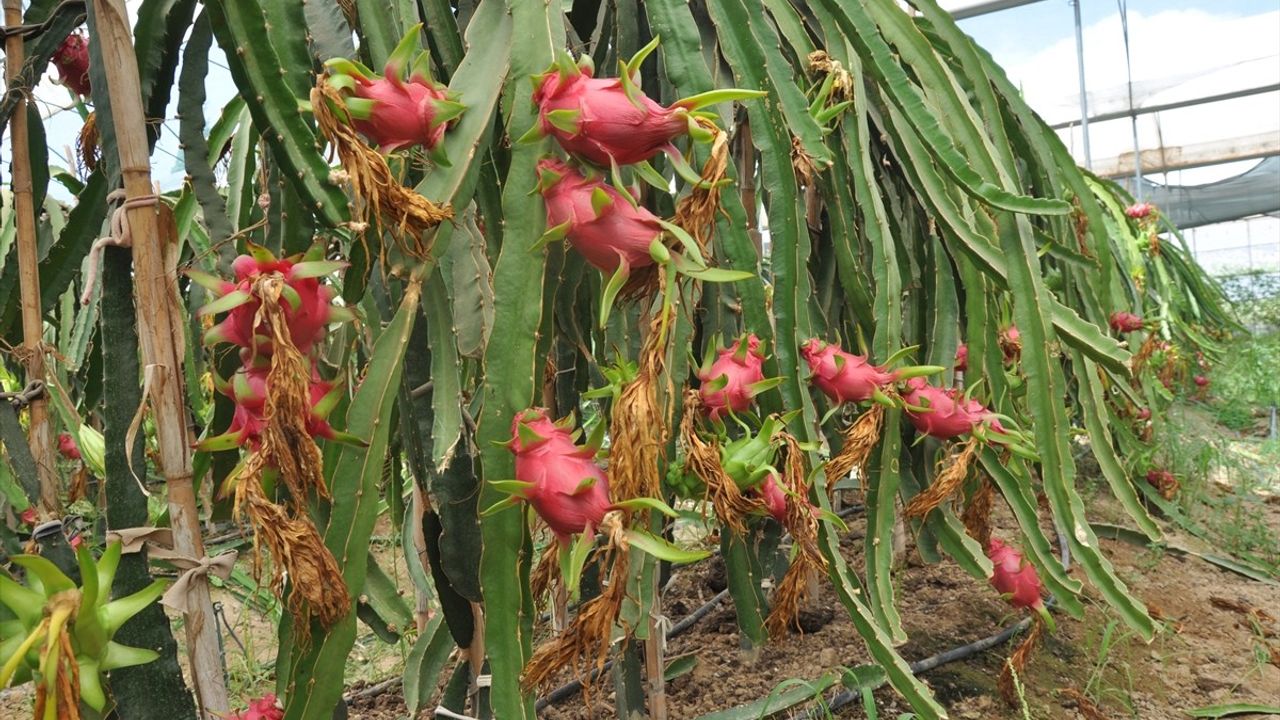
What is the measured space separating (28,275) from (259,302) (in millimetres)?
457

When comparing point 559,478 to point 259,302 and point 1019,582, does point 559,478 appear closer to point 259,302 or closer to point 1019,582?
point 259,302

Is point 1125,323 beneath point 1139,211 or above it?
beneath

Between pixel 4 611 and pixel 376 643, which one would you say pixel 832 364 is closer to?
pixel 4 611

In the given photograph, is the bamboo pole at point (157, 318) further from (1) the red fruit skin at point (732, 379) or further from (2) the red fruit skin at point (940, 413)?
(2) the red fruit skin at point (940, 413)

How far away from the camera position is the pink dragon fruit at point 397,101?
23.3 inches

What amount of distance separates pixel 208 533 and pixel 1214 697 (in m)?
2.72

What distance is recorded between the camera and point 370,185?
57cm

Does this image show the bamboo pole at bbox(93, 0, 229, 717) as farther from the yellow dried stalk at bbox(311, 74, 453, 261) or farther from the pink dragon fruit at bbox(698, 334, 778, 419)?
the pink dragon fruit at bbox(698, 334, 778, 419)

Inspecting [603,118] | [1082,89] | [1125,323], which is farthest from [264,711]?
[1082,89]

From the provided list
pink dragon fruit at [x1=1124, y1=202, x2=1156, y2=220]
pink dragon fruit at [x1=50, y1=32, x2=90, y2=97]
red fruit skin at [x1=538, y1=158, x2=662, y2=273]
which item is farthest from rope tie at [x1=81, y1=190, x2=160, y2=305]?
pink dragon fruit at [x1=1124, y1=202, x2=1156, y2=220]

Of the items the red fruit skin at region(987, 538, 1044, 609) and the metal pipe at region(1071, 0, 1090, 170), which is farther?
the metal pipe at region(1071, 0, 1090, 170)

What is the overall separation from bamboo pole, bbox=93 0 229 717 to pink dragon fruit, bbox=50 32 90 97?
22.8 inches

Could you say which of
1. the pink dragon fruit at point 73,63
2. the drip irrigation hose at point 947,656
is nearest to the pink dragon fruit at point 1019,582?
the drip irrigation hose at point 947,656

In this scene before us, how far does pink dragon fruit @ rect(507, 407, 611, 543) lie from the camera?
556mm
